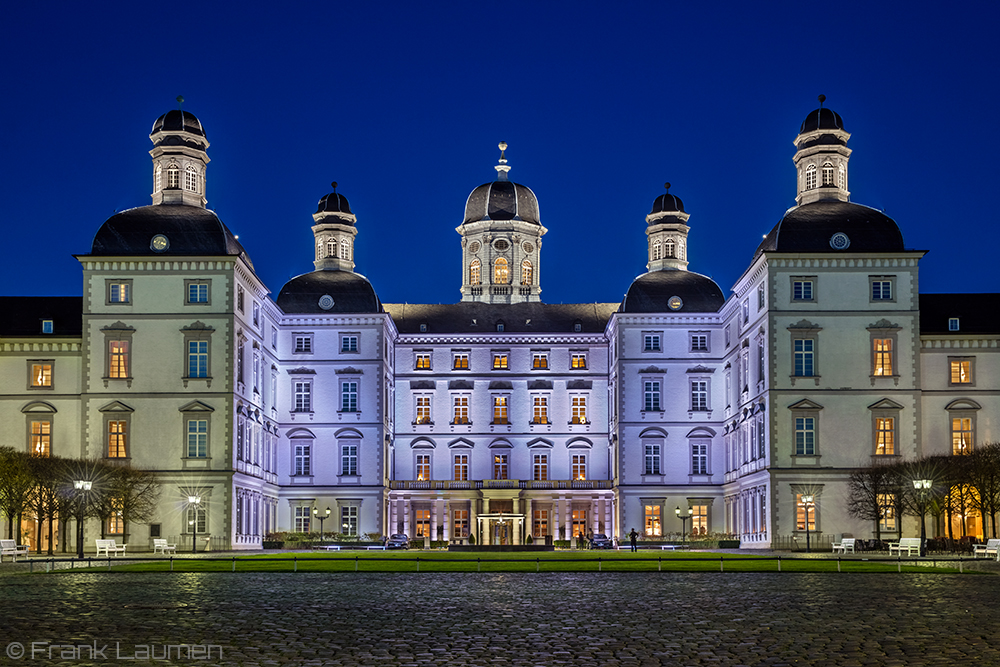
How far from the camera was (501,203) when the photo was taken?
10088 centimetres

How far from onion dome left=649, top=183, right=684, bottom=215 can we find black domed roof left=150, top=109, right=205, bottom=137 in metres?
36.2

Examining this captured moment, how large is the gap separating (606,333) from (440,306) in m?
13.3

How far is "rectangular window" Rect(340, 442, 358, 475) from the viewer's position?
8066cm

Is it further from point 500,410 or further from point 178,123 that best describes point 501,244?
point 178,123

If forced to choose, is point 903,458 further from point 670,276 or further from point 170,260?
point 170,260

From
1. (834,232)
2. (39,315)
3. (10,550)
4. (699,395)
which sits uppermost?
(834,232)

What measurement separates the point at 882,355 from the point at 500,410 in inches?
1225

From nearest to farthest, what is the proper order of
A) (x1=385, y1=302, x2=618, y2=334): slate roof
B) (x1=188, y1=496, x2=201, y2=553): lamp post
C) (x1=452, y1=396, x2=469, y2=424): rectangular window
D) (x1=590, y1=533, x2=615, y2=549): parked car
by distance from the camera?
(x1=188, y1=496, x2=201, y2=553): lamp post
(x1=590, y1=533, x2=615, y2=549): parked car
(x1=452, y1=396, x2=469, y2=424): rectangular window
(x1=385, y1=302, x2=618, y2=334): slate roof

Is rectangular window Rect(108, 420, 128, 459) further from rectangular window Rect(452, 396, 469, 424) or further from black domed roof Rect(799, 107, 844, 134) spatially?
black domed roof Rect(799, 107, 844, 134)

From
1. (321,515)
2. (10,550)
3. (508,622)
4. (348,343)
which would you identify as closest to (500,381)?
(348,343)

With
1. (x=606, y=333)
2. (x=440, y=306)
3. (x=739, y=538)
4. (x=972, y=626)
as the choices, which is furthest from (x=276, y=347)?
(x=972, y=626)

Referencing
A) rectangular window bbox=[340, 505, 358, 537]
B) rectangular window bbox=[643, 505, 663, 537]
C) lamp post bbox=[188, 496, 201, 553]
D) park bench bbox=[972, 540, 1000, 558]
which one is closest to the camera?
park bench bbox=[972, 540, 1000, 558]

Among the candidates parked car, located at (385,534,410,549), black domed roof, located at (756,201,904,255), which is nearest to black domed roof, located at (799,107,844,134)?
black domed roof, located at (756,201,904,255)

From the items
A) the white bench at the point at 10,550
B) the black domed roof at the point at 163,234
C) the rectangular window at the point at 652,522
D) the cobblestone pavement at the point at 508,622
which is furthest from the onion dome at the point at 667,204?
the cobblestone pavement at the point at 508,622
